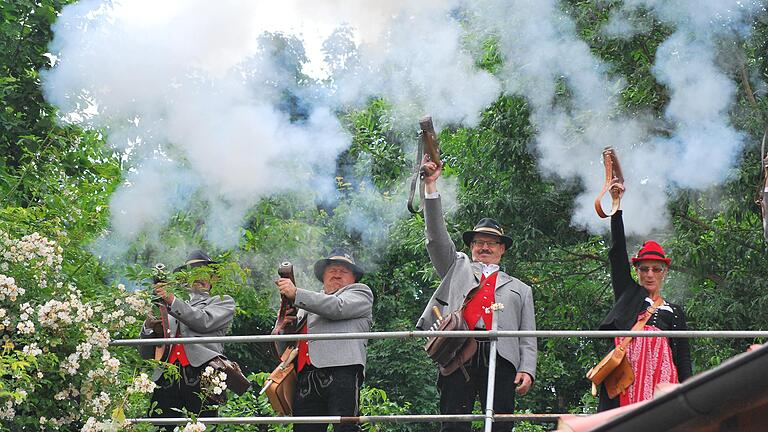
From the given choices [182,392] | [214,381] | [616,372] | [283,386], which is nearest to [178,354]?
[182,392]

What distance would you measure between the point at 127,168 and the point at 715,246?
4738 millimetres

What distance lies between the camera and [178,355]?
7.41 meters

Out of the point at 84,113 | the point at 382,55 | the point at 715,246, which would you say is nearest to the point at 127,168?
the point at 84,113

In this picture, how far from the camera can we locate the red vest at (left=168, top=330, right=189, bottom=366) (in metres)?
7.38

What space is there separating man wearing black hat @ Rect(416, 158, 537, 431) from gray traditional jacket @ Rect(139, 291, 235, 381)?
1.28 m

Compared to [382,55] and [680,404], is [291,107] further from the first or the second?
[680,404]

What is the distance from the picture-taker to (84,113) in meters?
10.0

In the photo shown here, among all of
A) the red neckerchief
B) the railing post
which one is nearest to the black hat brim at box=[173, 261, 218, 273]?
the red neckerchief

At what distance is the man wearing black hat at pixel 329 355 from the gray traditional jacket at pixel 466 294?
1.26ft

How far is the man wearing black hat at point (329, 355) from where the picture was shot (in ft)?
22.2

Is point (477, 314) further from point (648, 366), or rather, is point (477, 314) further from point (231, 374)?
point (231, 374)

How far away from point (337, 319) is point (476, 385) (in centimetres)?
84

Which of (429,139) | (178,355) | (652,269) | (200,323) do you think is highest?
(429,139)

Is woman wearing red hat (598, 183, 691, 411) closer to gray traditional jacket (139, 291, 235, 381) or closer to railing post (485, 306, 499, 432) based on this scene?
railing post (485, 306, 499, 432)
